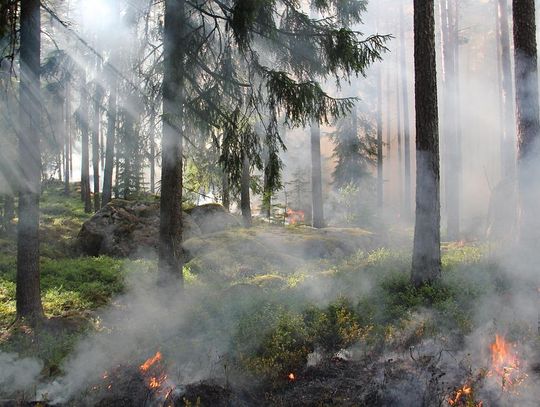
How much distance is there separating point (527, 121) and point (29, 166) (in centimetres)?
1031

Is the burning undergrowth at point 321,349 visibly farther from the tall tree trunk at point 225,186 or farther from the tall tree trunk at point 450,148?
the tall tree trunk at point 450,148

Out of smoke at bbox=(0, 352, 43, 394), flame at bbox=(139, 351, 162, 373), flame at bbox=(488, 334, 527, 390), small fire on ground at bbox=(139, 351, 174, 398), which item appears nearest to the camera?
flame at bbox=(488, 334, 527, 390)

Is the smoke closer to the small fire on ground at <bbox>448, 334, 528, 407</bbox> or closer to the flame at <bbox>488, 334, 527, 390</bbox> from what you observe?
the small fire on ground at <bbox>448, 334, 528, 407</bbox>

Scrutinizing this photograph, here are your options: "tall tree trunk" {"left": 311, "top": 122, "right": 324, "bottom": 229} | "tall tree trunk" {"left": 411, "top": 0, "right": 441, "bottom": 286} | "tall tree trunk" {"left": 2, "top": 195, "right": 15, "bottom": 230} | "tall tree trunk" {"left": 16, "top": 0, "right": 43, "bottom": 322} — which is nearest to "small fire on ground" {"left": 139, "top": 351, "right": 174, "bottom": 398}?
"tall tree trunk" {"left": 16, "top": 0, "right": 43, "bottom": 322}

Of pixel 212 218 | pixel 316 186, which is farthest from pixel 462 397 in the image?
pixel 316 186

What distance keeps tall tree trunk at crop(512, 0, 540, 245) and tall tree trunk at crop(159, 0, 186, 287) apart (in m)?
7.30

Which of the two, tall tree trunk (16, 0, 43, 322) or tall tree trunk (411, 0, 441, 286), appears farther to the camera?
tall tree trunk (411, 0, 441, 286)

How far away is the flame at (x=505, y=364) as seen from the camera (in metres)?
5.31

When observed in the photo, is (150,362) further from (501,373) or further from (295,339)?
(501,373)

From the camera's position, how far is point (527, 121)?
29.9 feet

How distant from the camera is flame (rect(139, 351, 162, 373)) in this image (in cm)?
651

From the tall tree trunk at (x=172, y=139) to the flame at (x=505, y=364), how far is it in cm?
627

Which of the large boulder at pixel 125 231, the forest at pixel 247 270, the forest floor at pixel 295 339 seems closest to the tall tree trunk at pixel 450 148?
the forest at pixel 247 270

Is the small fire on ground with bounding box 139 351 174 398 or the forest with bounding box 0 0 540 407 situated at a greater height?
the forest with bounding box 0 0 540 407
